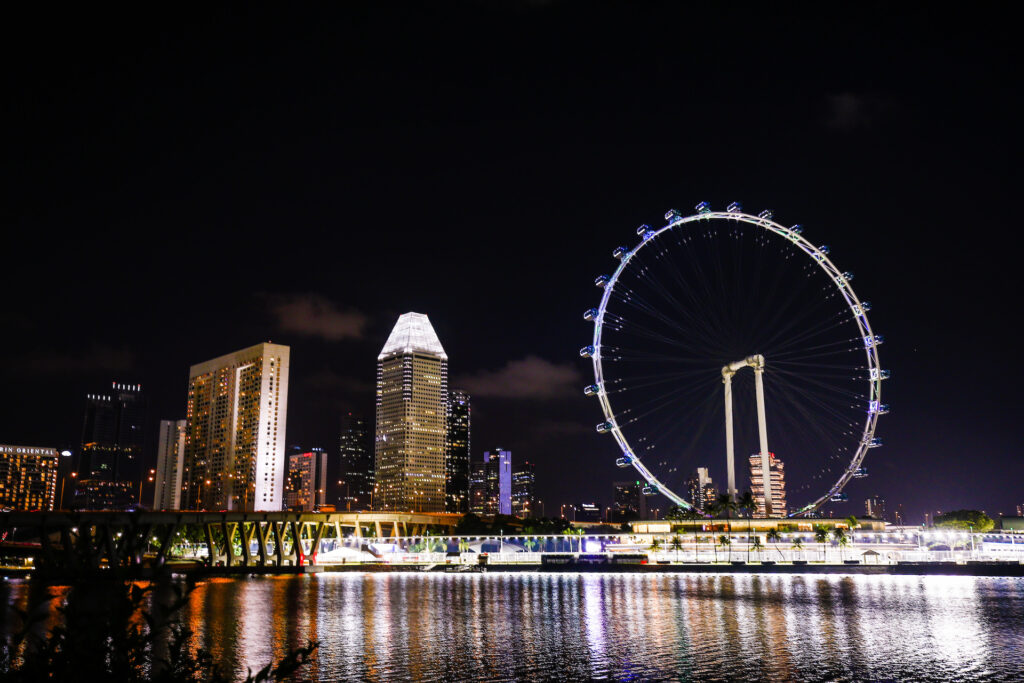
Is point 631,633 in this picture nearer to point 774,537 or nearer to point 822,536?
point 822,536

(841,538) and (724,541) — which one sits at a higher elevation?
(841,538)

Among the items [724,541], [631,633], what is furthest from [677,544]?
[631,633]

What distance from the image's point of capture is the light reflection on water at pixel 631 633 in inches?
1537

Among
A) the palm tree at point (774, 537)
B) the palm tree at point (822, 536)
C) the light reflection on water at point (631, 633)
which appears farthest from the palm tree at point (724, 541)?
the light reflection on water at point (631, 633)

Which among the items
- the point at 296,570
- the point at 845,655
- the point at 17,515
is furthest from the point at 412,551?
the point at 845,655

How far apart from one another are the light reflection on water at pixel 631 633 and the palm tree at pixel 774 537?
68.1 metres

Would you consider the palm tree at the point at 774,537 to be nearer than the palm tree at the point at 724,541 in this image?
Yes

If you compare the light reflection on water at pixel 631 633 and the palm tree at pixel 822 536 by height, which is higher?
the palm tree at pixel 822 536

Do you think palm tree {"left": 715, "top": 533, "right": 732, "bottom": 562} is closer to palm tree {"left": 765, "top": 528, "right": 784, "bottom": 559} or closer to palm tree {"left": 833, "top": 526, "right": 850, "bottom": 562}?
palm tree {"left": 765, "top": 528, "right": 784, "bottom": 559}

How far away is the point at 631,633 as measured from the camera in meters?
51.9

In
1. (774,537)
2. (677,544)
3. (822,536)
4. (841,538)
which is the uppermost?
(822,536)

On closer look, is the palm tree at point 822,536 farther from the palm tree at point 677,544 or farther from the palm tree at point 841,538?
the palm tree at point 677,544

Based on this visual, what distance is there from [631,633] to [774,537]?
118011 mm

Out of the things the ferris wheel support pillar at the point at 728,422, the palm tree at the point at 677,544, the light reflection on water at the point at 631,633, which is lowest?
the light reflection on water at the point at 631,633
